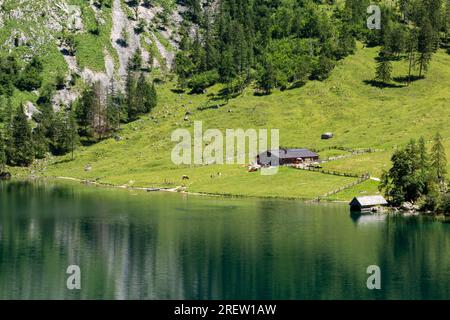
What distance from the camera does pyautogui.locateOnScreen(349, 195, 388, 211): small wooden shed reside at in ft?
409

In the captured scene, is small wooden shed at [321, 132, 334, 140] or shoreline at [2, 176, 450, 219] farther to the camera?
small wooden shed at [321, 132, 334, 140]

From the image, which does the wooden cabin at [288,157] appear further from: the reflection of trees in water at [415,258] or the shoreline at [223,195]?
the reflection of trees in water at [415,258]

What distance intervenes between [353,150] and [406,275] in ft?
304

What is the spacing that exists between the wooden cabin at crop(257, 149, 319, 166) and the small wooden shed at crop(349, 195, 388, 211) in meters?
42.1

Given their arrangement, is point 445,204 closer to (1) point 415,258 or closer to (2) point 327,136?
(1) point 415,258

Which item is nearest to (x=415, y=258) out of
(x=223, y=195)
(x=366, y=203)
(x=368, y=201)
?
(x=366, y=203)

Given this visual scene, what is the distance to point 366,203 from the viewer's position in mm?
125312

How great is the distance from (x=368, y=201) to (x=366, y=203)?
1031 mm

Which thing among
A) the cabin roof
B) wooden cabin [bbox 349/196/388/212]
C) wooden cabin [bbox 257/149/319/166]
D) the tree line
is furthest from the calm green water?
wooden cabin [bbox 257/149/319/166]

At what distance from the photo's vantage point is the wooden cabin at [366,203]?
12481 centimetres

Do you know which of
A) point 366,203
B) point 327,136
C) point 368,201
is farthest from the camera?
point 327,136

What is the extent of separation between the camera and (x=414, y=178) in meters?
124

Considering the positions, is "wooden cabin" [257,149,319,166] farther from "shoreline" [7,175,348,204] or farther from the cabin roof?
the cabin roof
